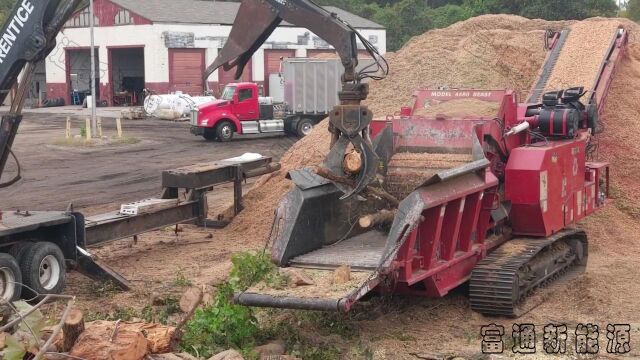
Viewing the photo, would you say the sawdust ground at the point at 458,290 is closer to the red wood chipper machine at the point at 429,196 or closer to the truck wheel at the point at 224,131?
the red wood chipper machine at the point at 429,196

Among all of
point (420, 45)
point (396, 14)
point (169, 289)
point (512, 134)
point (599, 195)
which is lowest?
point (169, 289)

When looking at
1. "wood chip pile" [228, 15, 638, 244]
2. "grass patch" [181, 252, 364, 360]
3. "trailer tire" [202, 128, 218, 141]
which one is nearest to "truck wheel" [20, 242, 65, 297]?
"grass patch" [181, 252, 364, 360]

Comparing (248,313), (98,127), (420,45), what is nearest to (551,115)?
(248,313)

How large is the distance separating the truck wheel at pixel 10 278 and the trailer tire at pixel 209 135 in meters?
21.8

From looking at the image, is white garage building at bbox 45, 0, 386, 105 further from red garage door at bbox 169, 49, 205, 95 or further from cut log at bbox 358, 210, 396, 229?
cut log at bbox 358, 210, 396, 229

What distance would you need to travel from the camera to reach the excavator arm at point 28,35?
10.3 metres

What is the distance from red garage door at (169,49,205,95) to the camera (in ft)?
162

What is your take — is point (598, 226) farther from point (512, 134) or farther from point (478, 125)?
point (478, 125)

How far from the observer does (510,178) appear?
1082 centimetres

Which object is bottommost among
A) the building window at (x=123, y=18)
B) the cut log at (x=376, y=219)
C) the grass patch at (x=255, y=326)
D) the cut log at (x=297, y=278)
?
the grass patch at (x=255, y=326)

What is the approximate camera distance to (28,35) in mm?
10297

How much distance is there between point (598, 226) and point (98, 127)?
23187 mm

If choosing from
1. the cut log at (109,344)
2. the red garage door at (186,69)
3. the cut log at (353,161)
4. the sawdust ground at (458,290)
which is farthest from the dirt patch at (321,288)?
the red garage door at (186,69)

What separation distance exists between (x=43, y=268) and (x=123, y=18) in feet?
137
